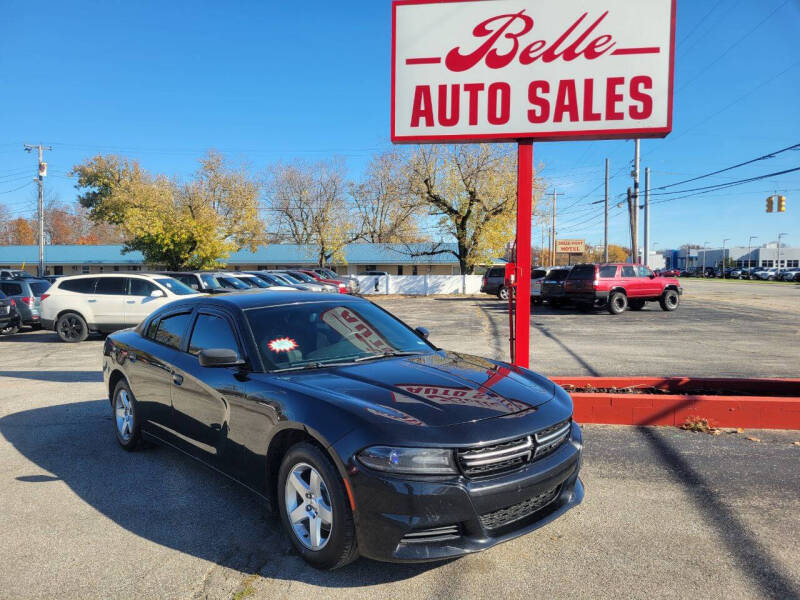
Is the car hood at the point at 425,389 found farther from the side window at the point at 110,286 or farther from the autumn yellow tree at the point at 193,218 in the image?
the autumn yellow tree at the point at 193,218

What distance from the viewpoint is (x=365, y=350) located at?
4148mm

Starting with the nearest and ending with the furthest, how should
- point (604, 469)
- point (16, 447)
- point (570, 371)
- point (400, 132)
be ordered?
point (604, 469) → point (16, 447) → point (400, 132) → point (570, 371)

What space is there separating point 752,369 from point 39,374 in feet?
39.2

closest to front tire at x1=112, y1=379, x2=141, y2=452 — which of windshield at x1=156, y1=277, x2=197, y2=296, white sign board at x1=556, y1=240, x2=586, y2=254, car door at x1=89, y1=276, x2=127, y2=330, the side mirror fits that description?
the side mirror

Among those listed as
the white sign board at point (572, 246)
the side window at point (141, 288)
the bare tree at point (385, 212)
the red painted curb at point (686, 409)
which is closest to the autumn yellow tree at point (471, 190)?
the bare tree at point (385, 212)

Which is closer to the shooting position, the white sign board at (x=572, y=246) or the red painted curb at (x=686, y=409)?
the red painted curb at (x=686, y=409)

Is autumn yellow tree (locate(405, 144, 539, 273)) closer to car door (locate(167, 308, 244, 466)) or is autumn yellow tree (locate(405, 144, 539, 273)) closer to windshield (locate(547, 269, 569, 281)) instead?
windshield (locate(547, 269, 569, 281))

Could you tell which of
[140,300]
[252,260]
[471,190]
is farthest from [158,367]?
[252,260]

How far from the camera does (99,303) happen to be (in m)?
13.8

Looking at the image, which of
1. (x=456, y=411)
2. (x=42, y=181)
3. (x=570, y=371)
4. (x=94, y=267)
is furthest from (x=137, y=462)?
(x=94, y=267)

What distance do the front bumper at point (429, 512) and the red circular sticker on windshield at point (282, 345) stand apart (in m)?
1.33

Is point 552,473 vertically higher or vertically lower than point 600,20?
lower

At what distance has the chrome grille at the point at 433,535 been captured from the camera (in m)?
2.77

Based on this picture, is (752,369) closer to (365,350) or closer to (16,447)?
(365,350)
